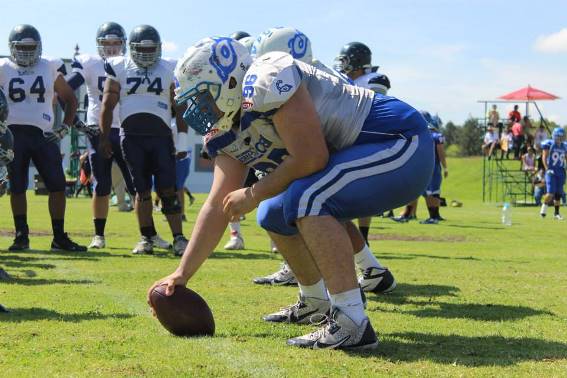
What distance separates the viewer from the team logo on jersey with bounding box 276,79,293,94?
12.5 feet

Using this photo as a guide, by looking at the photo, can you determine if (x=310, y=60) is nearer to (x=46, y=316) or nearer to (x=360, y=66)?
(x=360, y=66)

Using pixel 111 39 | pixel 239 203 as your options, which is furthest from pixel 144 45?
pixel 239 203

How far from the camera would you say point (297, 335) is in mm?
4527

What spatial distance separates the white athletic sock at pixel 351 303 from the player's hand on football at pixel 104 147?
5.59m

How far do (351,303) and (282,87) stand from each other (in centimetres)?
107

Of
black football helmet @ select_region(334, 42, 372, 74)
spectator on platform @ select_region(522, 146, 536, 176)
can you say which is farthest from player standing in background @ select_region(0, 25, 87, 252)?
spectator on platform @ select_region(522, 146, 536, 176)

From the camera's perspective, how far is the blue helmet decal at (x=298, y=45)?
5684 millimetres

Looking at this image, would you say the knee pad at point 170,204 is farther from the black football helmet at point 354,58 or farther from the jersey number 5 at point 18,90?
the black football helmet at point 354,58

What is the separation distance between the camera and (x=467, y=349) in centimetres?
419

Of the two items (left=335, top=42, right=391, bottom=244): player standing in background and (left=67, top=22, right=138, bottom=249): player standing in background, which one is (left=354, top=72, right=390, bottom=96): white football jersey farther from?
(left=67, top=22, right=138, bottom=249): player standing in background

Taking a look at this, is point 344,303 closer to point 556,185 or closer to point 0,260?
point 0,260

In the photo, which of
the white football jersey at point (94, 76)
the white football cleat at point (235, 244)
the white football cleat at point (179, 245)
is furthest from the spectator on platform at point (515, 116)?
the white football cleat at point (179, 245)

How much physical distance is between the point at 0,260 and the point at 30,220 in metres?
7.00

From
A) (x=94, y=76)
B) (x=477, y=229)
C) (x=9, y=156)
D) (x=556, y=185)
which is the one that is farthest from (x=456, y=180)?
(x=9, y=156)
